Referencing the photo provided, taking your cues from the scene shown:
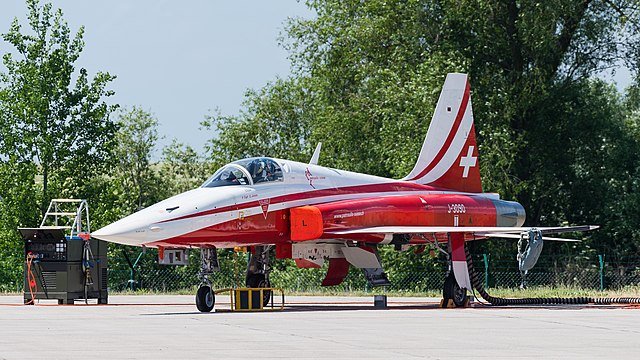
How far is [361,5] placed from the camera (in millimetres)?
38750

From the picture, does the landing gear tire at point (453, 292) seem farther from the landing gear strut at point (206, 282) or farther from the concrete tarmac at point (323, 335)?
the landing gear strut at point (206, 282)

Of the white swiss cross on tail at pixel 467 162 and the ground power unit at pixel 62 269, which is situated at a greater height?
the white swiss cross on tail at pixel 467 162

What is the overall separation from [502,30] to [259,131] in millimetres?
20140

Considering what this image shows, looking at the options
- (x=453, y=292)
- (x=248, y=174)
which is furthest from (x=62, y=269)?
(x=453, y=292)

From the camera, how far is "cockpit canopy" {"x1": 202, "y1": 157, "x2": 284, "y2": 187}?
19.8 metres

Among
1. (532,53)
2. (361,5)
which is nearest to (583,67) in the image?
(532,53)

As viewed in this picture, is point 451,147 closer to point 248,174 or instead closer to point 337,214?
point 337,214

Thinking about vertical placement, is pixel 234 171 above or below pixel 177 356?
above

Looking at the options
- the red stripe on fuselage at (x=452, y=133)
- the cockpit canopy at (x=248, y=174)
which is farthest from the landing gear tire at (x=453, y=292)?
the cockpit canopy at (x=248, y=174)

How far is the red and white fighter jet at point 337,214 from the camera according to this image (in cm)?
1892

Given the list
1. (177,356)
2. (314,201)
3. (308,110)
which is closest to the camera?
(177,356)

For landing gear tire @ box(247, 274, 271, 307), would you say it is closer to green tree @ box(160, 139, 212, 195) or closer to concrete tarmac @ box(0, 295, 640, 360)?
concrete tarmac @ box(0, 295, 640, 360)

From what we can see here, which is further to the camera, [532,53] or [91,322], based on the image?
[532,53]

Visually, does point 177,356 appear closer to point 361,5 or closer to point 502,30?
point 502,30
